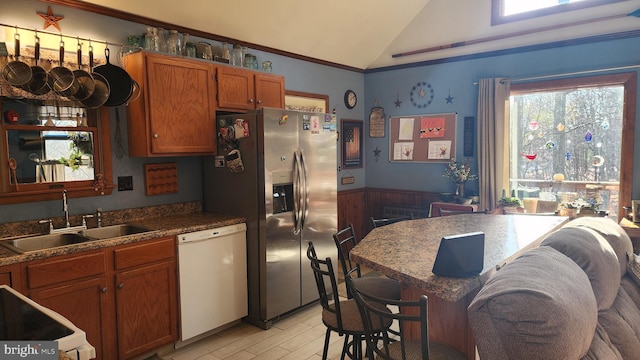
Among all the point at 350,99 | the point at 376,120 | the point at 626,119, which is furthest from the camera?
the point at 376,120

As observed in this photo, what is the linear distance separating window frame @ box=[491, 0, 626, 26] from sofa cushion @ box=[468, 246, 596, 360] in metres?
3.81

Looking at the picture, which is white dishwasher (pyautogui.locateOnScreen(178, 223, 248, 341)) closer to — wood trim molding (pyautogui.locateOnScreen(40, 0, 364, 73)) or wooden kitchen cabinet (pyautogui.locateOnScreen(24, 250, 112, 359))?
wooden kitchen cabinet (pyautogui.locateOnScreen(24, 250, 112, 359))

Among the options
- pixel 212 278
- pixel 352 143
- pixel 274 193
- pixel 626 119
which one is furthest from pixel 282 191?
pixel 626 119

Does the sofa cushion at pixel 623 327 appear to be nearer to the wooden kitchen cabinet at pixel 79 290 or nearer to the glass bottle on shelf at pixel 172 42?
the wooden kitchen cabinet at pixel 79 290

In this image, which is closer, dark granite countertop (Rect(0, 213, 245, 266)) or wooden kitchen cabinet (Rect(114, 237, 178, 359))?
dark granite countertop (Rect(0, 213, 245, 266))

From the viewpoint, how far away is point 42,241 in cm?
284

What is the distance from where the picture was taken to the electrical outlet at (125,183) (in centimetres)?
333

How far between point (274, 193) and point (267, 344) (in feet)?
3.97

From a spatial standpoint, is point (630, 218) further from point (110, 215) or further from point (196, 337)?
point (110, 215)

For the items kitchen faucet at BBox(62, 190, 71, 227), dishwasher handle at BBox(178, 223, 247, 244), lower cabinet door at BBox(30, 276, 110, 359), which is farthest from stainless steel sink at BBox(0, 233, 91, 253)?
dishwasher handle at BBox(178, 223, 247, 244)

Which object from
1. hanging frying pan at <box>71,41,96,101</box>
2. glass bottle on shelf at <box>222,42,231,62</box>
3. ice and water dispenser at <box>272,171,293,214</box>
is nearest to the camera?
hanging frying pan at <box>71,41,96,101</box>

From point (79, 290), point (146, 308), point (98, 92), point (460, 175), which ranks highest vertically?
point (98, 92)

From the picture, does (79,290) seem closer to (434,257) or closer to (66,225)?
(66,225)

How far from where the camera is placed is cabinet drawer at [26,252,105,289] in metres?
2.39
